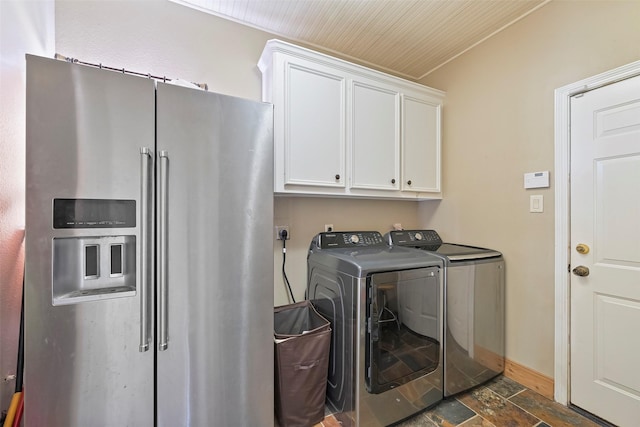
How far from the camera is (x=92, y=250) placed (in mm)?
1100

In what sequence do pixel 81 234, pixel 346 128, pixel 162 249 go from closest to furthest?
pixel 81 234 < pixel 162 249 < pixel 346 128

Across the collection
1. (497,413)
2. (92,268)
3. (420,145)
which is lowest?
(497,413)

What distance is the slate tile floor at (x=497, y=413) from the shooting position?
1593 mm

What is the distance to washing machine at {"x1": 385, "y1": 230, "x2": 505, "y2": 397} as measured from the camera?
5.94ft

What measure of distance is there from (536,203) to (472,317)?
0.93m

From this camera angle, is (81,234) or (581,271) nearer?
(81,234)

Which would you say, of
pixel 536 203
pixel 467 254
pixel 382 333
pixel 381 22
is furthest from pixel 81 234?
pixel 536 203

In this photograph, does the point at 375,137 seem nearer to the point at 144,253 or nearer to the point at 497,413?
the point at 144,253

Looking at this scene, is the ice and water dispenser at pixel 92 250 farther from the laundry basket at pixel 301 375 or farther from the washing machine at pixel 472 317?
the washing machine at pixel 472 317

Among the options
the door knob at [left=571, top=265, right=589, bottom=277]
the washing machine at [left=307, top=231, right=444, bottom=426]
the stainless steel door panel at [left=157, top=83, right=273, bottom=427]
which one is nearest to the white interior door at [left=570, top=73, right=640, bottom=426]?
the door knob at [left=571, top=265, right=589, bottom=277]

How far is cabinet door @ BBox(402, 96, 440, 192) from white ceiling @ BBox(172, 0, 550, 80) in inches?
19.5

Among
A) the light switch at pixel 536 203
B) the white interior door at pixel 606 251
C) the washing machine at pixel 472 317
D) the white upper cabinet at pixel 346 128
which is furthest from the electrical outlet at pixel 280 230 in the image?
the white interior door at pixel 606 251

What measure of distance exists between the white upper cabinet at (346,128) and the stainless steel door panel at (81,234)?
0.84 metres

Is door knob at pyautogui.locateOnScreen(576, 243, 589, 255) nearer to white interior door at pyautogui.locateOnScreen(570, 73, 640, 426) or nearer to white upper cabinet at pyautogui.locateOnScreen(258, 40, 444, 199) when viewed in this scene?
white interior door at pyautogui.locateOnScreen(570, 73, 640, 426)
